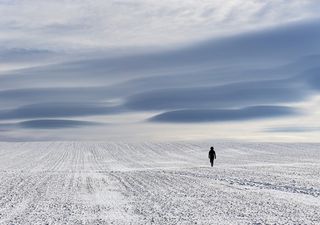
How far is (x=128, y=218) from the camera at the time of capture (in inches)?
609

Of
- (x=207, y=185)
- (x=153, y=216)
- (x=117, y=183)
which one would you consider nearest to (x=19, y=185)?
(x=117, y=183)

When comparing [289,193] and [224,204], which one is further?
[289,193]

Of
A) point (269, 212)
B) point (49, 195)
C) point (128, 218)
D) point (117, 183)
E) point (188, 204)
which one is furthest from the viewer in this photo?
point (117, 183)

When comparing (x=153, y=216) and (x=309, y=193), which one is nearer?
(x=153, y=216)

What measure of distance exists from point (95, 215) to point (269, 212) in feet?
17.0

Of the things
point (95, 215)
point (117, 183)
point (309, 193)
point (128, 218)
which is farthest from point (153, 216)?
point (117, 183)

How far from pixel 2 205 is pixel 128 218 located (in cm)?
546

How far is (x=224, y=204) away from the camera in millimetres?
18516

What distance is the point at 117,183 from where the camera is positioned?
27.7m

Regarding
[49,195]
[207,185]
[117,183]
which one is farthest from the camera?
[117,183]

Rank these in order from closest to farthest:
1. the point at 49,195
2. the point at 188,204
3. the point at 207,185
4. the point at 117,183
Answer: the point at 188,204, the point at 49,195, the point at 207,185, the point at 117,183

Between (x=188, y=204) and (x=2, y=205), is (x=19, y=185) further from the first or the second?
(x=188, y=204)

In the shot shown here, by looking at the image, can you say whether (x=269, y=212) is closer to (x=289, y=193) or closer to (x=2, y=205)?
(x=289, y=193)

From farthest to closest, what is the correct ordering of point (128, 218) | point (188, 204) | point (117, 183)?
1. point (117, 183)
2. point (188, 204)
3. point (128, 218)
